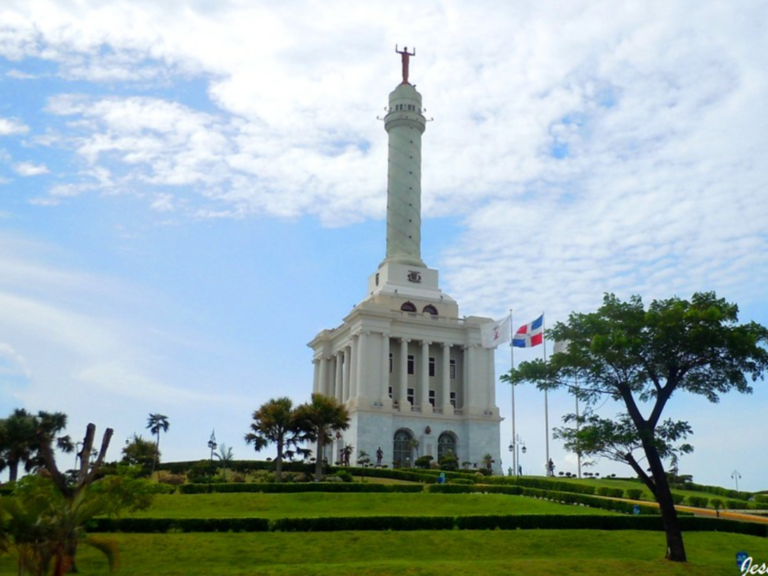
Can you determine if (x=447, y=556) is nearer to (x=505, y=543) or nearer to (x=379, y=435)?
(x=505, y=543)

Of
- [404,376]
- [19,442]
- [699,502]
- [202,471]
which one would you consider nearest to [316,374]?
[404,376]

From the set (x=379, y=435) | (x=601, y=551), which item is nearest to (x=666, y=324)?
(x=601, y=551)

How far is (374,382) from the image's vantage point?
84.3 metres

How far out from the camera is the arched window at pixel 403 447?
3265 inches

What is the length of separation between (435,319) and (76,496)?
211ft

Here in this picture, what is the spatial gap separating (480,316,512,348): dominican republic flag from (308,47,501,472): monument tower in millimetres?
11252

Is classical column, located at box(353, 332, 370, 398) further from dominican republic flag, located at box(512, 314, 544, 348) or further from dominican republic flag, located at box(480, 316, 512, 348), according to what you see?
dominican republic flag, located at box(512, 314, 544, 348)

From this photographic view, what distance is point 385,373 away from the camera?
84875 millimetres

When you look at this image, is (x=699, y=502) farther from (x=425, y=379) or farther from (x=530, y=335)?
(x=425, y=379)

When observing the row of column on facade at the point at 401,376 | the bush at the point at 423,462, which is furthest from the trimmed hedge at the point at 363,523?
the row of column on facade at the point at 401,376

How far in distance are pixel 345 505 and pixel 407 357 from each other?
4323 cm

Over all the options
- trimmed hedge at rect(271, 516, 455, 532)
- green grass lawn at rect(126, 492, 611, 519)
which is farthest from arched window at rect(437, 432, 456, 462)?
trimmed hedge at rect(271, 516, 455, 532)

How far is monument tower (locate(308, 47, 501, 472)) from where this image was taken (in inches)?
3297

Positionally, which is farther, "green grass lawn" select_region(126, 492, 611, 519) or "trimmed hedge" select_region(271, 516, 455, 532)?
"green grass lawn" select_region(126, 492, 611, 519)
